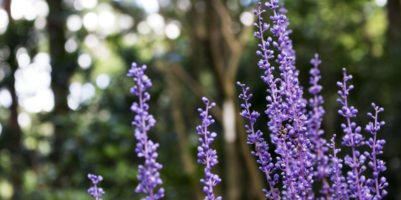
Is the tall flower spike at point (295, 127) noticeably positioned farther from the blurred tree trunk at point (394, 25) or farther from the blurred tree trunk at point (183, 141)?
the blurred tree trunk at point (394, 25)

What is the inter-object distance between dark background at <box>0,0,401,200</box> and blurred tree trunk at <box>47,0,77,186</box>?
0.07 ft

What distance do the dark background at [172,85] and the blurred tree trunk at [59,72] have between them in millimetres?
21

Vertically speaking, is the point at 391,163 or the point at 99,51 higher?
the point at 99,51

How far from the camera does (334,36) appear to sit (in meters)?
9.20

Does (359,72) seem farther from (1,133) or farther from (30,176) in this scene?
(30,176)

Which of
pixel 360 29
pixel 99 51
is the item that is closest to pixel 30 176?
pixel 99 51

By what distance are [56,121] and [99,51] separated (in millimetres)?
7440

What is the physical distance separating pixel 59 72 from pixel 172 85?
183 centimetres

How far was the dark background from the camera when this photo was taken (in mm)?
5949

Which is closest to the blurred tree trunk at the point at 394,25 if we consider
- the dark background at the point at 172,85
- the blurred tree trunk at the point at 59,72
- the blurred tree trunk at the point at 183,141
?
the dark background at the point at 172,85

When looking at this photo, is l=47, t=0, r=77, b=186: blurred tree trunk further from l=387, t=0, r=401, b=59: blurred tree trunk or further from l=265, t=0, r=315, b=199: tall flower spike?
l=265, t=0, r=315, b=199: tall flower spike

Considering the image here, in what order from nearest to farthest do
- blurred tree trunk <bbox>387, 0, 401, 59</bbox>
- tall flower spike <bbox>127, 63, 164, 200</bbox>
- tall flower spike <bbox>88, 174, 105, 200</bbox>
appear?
tall flower spike <bbox>127, 63, 164, 200</bbox>, tall flower spike <bbox>88, 174, 105, 200</bbox>, blurred tree trunk <bbox>387, 0, 401, 59</bbox>

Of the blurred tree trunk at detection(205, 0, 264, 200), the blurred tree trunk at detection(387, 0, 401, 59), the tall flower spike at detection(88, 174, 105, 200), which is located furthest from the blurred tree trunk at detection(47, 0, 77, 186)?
the tall flower spike at detection(88, 174, 105, 200)

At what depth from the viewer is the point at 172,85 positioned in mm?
7832
